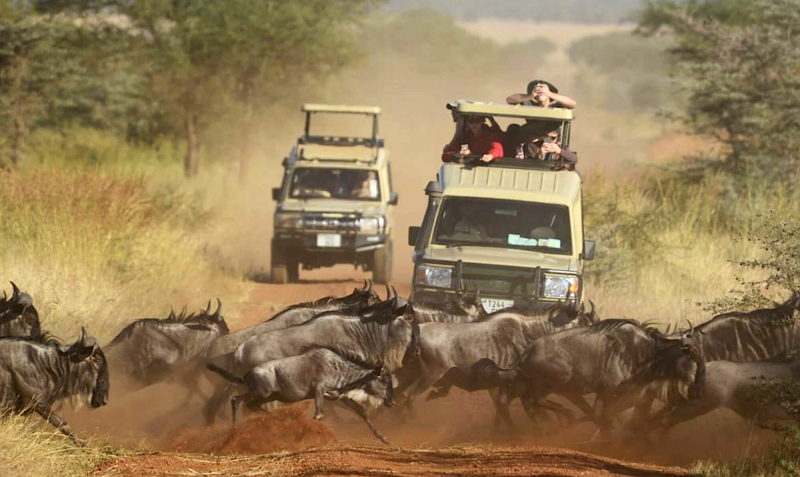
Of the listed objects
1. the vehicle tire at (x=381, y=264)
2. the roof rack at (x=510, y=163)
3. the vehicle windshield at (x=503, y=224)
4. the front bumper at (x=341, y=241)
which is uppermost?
the roof rack at (x=510, y=163)

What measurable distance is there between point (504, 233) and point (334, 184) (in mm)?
8239

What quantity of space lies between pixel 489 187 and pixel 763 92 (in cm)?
1228

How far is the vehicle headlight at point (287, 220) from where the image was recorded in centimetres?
2020

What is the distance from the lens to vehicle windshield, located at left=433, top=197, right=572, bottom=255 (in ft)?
41.5

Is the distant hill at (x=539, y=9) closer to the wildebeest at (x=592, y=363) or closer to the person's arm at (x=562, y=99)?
the person's arm at (x=562, y=99)

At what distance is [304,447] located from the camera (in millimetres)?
9227

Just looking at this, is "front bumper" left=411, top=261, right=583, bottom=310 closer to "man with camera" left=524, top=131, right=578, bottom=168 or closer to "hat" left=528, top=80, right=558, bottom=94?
"man with camera" left=524, top=131, right=578, bottom=168

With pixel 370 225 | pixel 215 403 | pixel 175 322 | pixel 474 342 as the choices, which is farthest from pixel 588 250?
pixel 370 225

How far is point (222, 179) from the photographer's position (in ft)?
119

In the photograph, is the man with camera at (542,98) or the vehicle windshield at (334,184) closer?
the man with camera at (542,98)

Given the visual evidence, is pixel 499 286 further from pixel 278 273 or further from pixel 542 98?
pixel 278 273

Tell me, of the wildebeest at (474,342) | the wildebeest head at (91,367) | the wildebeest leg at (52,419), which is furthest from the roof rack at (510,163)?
the wildebeest leg at (52,419)

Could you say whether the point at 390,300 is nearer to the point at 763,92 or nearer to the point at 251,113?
the point at 763,92

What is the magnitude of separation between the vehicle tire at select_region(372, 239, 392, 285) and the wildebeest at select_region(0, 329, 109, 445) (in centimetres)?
1113
